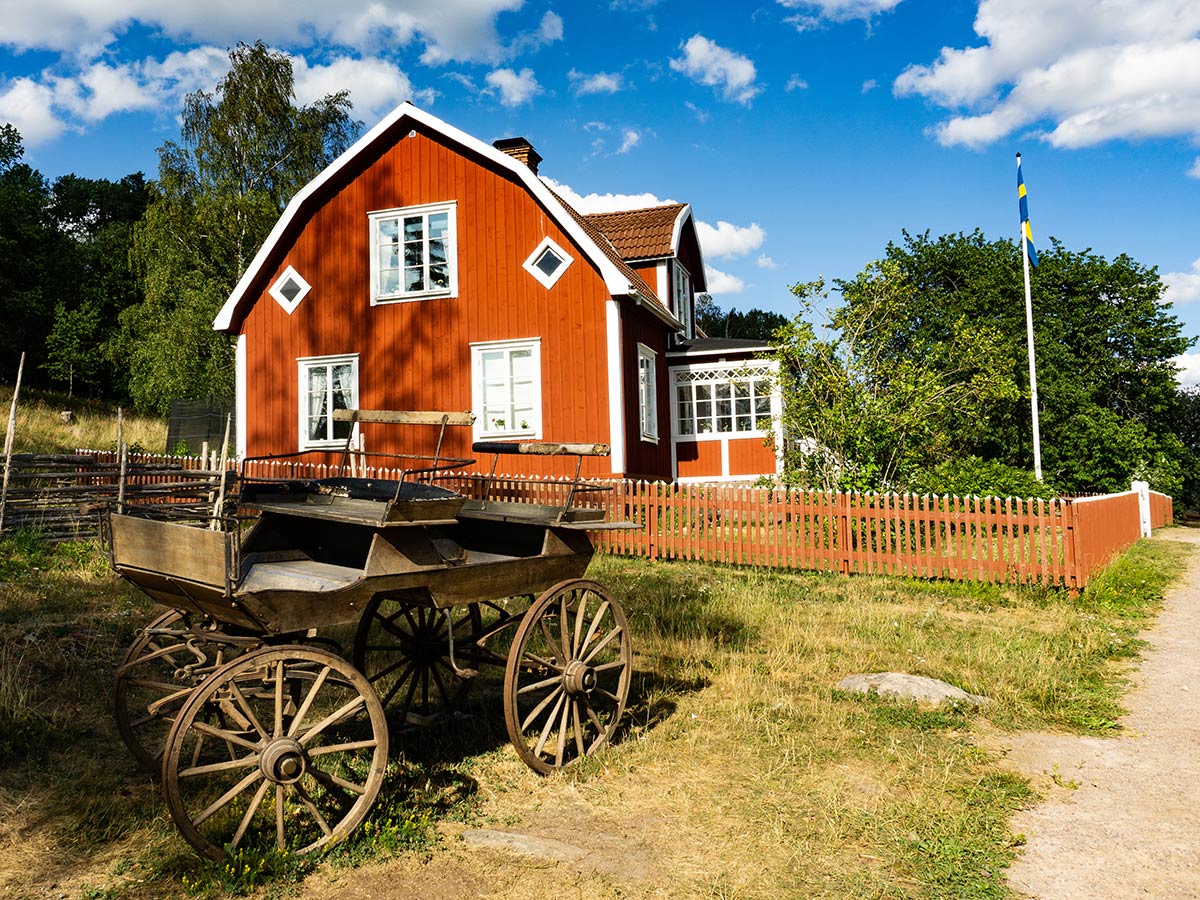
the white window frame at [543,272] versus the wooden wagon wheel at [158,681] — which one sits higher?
the white window frame at [543,272]

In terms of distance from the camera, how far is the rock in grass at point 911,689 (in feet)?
21.6

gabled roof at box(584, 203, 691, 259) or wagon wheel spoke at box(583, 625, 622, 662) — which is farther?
gabled roof at box(584, 203, 691, 259)

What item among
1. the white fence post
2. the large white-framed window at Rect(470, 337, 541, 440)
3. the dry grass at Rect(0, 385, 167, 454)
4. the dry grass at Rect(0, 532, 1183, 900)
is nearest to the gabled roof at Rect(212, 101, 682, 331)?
the large white-framed window at Rect(470, 337, 541, 440)

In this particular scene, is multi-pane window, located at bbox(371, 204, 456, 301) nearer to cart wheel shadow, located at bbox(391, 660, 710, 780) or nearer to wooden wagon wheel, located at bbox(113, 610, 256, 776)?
cart wheel shadow, located at bbox(391, 660, 710, 780)

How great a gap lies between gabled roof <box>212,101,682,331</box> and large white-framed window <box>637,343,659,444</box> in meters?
0.97

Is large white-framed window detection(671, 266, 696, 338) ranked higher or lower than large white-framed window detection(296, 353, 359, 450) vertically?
higher

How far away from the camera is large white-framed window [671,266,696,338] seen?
2167 cm

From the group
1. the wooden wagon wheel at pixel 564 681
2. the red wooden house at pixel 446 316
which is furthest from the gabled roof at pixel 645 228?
the wooden wagon wheel at pixel 564 681

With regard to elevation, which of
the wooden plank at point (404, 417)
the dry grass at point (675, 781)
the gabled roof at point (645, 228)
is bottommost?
the dry grass at point (675, 781)

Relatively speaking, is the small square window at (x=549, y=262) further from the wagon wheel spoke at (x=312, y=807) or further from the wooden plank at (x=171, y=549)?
the wagon wheel spoke at (x=312, y=807)

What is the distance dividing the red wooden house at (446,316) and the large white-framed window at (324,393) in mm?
31

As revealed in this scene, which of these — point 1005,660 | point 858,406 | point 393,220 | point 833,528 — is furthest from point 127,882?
point 393,220

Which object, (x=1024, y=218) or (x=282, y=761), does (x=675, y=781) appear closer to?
(x=282, y=761)

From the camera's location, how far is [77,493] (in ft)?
42.9
